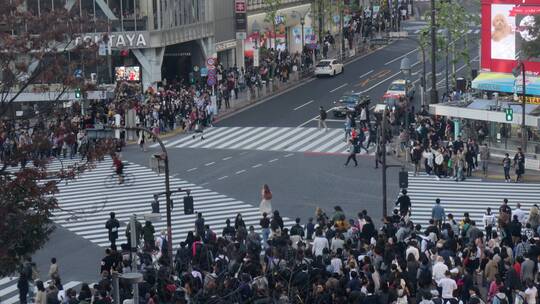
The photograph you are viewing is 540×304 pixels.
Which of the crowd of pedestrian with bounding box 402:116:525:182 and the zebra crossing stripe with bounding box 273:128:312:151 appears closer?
the crowd of pedestrian with bounding box 402:116:525:182

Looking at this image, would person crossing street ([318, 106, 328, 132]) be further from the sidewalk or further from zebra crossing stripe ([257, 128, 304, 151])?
the sidewalk

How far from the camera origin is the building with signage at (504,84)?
56500mm

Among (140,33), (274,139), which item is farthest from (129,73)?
(274,139)

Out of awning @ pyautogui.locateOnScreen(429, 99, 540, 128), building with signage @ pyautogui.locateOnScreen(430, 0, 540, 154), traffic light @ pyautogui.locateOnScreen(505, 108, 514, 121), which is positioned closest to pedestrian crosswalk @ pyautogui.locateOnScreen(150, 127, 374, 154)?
awning @ pyautogui.locateOnScreen(429, 99, 540, 128)

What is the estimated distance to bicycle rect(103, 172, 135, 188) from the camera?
54.3 meters

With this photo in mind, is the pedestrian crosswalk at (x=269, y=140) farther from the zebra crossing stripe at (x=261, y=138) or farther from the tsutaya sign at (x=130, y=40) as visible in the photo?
the tsutaya sign at (x=130, y=40)

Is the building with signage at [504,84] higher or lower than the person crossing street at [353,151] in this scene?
higher

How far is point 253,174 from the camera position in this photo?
55.4 m

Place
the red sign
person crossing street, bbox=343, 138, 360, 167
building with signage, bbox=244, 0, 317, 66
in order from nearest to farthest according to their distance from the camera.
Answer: person crossing street, bbox=343, 138, 360, 167 < the red sign < building with signage, bbox=244, 0, 317, 66

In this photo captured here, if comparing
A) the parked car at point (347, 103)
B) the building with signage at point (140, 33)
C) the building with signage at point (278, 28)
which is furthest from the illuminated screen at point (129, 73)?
the parked car at point (347, 103)

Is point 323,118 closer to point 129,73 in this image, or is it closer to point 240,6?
point 129,73

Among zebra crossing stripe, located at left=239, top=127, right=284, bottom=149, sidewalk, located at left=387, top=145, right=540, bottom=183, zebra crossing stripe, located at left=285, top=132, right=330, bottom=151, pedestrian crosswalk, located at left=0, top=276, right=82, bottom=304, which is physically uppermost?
zebra crossing stripe, located at left=239, top=127, right=284, bottom=149

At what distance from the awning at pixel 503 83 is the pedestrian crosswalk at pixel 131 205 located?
49.5ft

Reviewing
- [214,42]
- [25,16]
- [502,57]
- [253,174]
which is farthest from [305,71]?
[25,16]
